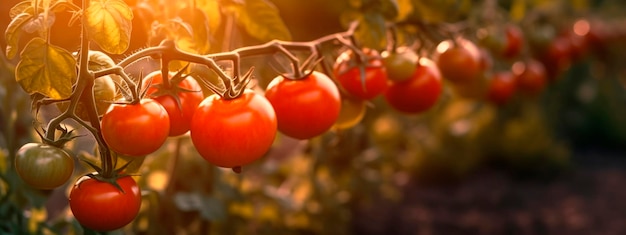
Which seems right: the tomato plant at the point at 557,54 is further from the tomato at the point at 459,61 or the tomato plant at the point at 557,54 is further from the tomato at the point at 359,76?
the tomato at the point at 359,76

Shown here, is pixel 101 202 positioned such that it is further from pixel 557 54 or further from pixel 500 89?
pixel 557 54

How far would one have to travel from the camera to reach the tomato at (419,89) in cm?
150

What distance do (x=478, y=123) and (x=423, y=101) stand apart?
315 cm

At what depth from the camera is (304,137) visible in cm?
118

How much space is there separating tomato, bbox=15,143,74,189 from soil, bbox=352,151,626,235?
9.03 feet

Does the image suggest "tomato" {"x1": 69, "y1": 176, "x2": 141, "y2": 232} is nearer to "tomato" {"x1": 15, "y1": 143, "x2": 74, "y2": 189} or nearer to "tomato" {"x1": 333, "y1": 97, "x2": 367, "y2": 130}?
"tomato" {"x1": 15, "y1": 143, "x2": 74, "y2": 189}

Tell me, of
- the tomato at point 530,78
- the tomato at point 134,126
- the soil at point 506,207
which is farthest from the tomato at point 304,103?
the soil at point 506,207

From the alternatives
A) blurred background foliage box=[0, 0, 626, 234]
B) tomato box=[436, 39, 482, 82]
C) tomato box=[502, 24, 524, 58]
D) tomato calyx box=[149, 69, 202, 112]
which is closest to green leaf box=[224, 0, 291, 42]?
blurred background foliage box=[0, 0, 626, 234]

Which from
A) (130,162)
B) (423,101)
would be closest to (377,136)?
(423,101)

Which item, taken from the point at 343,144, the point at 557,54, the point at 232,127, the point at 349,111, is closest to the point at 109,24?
the point at 232,127

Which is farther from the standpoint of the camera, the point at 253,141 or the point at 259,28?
the point at 259,28

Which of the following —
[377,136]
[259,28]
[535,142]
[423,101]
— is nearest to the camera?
[259,28]

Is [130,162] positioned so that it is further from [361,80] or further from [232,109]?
[361,80]

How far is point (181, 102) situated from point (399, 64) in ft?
1.77
